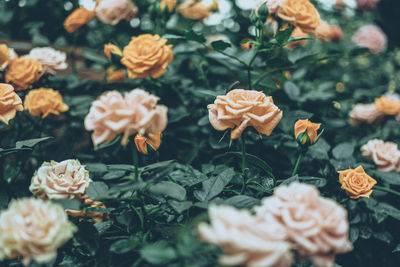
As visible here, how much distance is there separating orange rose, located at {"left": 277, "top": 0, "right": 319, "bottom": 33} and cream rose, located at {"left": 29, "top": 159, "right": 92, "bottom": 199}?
73 cm

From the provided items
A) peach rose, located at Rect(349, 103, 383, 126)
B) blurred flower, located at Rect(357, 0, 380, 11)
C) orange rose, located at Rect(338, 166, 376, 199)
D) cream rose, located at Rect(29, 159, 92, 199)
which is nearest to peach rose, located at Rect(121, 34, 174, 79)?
cream rose, located at Rect(29, 159, 92, 199)

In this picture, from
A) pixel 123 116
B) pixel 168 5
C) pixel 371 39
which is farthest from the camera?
pixel 371 39

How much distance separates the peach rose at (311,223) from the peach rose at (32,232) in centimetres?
34

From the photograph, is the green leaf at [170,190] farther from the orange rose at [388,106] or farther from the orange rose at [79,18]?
the orange rose at [388,106]

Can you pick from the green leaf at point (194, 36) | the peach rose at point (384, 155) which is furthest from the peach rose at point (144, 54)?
the peach rose at point (384, 155)

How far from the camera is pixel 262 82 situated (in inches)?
44.4

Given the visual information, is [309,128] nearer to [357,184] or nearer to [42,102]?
[357,184]

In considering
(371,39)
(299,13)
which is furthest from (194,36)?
(371,39)

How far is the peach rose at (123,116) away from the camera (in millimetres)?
574

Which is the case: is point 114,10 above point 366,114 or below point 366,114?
above

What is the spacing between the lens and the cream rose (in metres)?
0.71

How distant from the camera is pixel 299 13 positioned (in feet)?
3.22

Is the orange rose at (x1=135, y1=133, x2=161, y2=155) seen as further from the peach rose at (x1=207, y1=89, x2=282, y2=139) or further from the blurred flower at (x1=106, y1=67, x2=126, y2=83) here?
the blurred flower at (x1=106, y1=67, x2=126, y2=83)

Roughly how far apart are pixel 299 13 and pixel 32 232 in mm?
892
